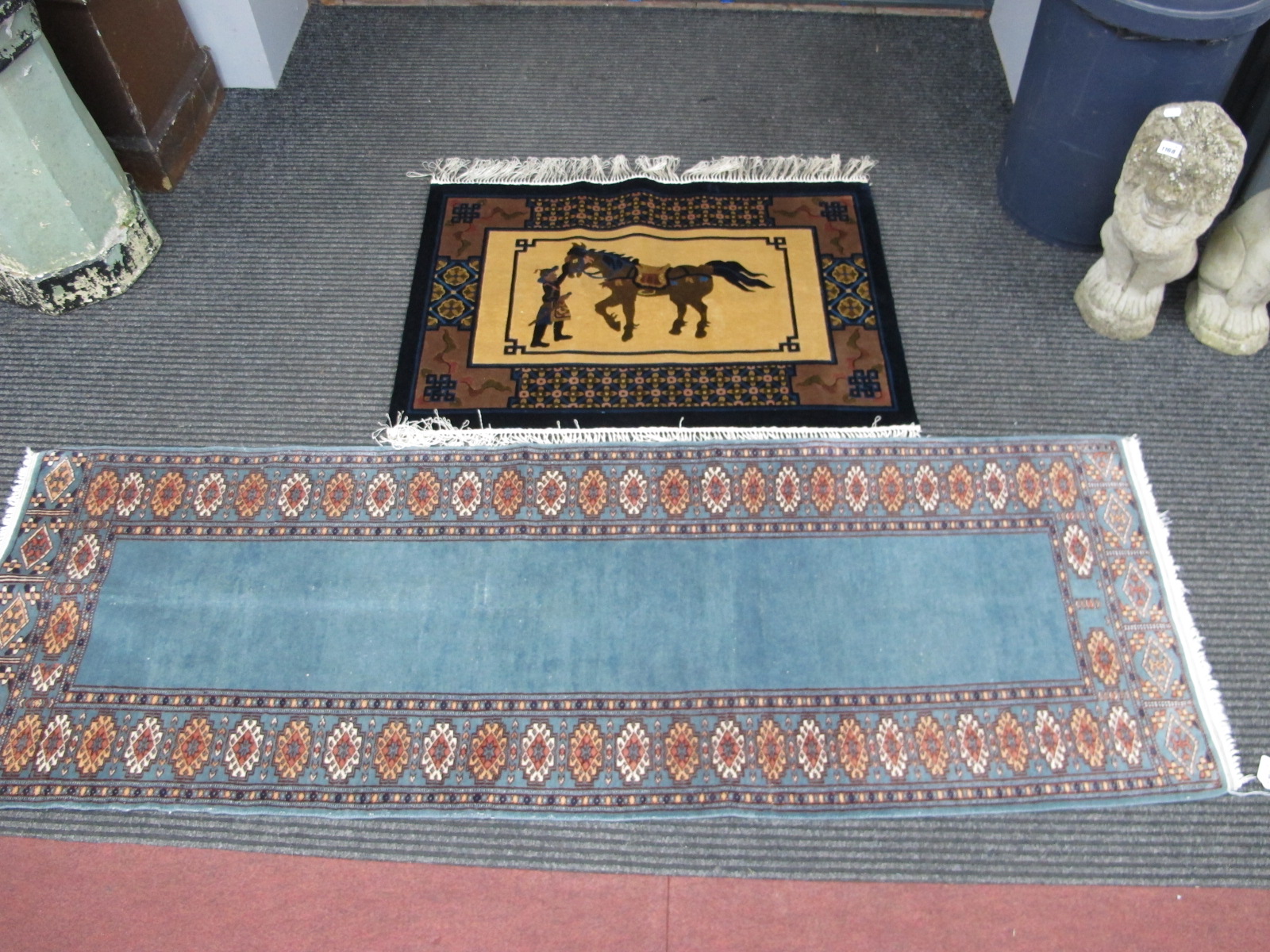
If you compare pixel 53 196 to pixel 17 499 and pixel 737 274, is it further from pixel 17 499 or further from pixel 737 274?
pixel 737 274

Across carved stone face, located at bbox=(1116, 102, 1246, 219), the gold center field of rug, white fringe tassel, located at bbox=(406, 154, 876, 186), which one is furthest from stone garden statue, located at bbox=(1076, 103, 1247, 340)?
white fringe tassel, located at bbox=(406, 154, 876, 186)

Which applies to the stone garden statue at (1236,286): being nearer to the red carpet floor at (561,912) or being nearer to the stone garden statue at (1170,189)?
the stone garden statue at (1170,189)

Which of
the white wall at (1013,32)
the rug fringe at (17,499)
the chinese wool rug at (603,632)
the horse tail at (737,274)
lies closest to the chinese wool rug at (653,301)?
the horse tail at (737,274)

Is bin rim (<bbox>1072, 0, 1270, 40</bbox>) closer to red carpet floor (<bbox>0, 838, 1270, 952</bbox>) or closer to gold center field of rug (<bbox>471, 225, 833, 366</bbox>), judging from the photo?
gold center field of rug (<bbox>471, 225, 833, 366</bbox>)

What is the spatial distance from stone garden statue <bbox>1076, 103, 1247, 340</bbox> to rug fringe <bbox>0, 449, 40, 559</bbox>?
2419mm

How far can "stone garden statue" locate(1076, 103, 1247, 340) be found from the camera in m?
1.78

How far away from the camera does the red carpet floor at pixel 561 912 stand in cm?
156

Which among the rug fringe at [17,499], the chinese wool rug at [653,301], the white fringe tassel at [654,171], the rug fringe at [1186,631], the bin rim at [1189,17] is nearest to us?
the rug fringe at [1186,631]

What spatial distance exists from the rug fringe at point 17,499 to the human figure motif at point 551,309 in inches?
45.2

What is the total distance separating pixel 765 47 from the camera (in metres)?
2.94

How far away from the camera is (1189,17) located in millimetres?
1826

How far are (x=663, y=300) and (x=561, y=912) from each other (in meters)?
1.39

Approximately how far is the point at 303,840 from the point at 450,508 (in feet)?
2.30

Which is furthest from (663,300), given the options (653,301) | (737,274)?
(737,274)
